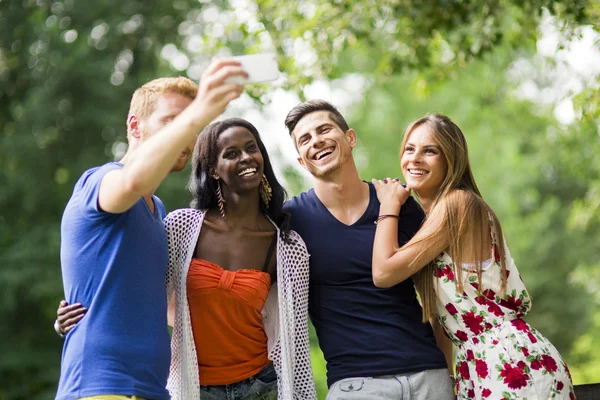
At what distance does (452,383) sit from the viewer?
3.39 meters

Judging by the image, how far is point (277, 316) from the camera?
3.38 meters

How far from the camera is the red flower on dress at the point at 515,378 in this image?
3.08 metres

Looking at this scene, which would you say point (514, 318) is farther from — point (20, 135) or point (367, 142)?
point (367, 142)

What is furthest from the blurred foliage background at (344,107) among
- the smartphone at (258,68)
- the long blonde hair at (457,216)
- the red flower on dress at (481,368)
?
the smartphone at (258,68)

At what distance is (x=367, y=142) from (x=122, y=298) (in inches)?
719

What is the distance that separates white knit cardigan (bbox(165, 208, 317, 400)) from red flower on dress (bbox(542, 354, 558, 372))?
930mm

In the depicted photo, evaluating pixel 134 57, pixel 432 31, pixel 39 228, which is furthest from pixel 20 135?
pixel 432 31

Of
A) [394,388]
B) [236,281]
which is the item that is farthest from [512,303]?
[236,281]

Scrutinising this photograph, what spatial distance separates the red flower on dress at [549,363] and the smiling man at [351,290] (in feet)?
1.39

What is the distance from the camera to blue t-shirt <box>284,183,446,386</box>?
3.33 metres

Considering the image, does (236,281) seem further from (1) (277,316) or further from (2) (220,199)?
(2) (220,199)

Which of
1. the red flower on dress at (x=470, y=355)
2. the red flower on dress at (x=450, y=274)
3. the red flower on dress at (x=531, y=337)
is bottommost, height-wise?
the red flower on dress at (x=470, y=355)

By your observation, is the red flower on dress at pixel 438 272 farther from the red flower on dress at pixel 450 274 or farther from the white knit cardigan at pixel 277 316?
the white knit cardigan at pixel 277 316

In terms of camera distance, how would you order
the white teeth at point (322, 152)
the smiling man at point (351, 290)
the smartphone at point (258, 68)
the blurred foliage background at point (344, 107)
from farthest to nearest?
1. the blurred foliage background at point (344, 107)
2. the white teeth at point (322, 152)
3. the smiling man at point (351, 290)
4. the smartphone at point (258, 68)
